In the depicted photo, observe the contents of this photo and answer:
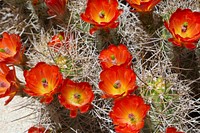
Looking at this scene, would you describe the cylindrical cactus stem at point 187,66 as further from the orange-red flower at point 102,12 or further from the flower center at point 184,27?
the orange-red flower at point 102,12

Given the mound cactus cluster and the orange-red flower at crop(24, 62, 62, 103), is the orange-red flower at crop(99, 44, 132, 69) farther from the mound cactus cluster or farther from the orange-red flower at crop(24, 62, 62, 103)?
the orange-red flower at crop(24, 62, 62, 103)

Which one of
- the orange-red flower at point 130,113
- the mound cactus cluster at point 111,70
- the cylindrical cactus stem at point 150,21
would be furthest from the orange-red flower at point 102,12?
the orange-red flower at point 130,113

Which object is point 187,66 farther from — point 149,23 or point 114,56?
point 114,56

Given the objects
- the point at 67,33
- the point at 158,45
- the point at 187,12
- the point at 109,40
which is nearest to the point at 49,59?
the point at 67,33

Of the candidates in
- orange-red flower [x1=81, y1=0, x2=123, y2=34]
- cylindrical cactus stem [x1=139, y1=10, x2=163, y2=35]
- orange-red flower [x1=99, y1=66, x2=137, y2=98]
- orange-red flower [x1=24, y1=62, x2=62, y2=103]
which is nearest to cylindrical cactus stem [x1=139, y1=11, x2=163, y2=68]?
cylindrical cactus stem [x1=139, y1=10, x2=163, y2=35]

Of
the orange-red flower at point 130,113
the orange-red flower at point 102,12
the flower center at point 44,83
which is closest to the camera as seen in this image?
the orange-red flower at point 130,113
